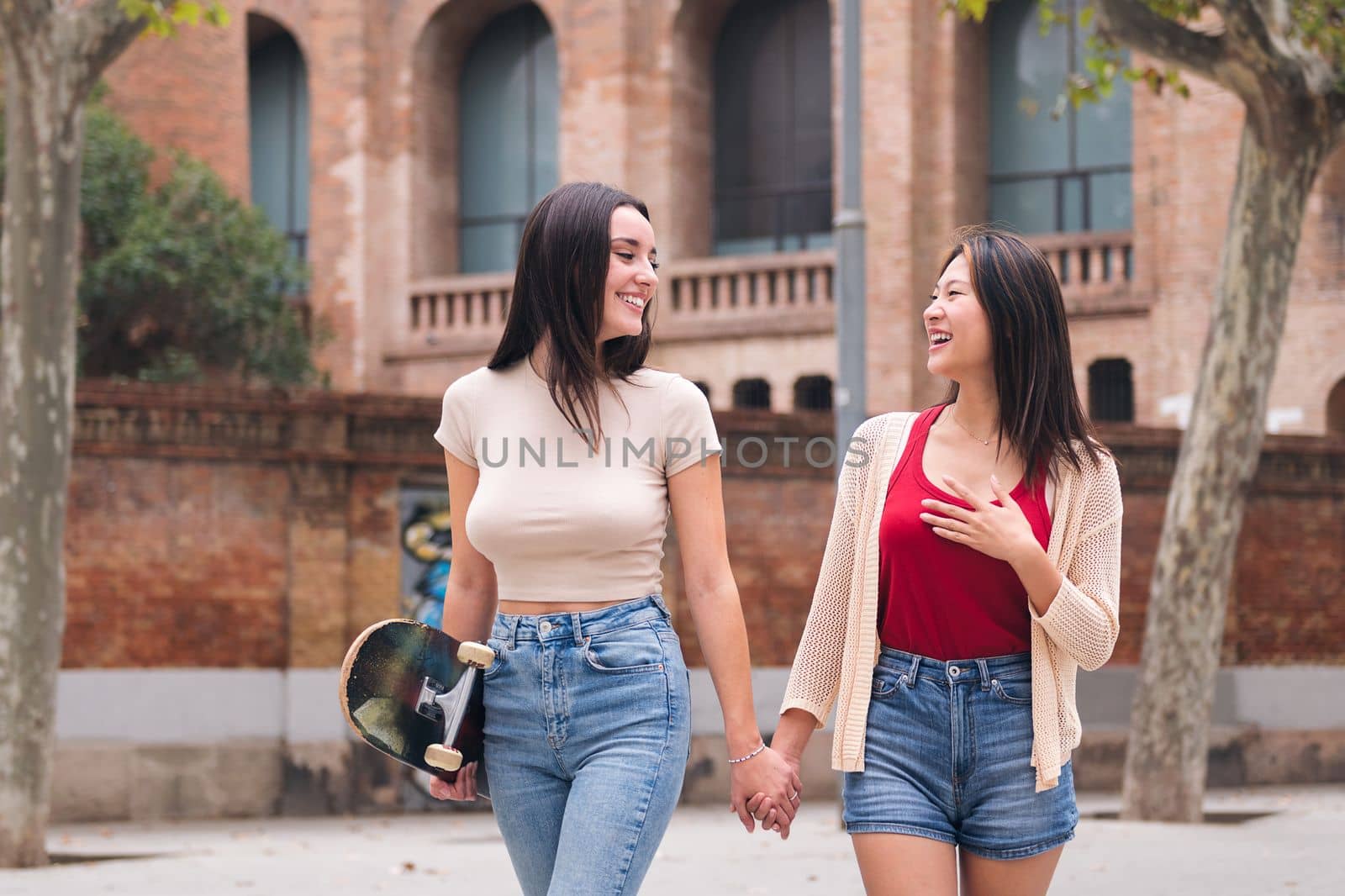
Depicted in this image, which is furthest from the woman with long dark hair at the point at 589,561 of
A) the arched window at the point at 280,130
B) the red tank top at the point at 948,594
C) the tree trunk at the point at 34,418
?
the arched window at the point at 280,130

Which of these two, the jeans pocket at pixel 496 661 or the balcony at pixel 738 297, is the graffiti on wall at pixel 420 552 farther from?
the jeans pocket at pixel 496 661

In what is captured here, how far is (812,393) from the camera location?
2250 centimetres

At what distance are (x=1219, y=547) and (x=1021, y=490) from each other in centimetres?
854

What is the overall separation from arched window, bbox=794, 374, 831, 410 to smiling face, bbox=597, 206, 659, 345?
18745mm

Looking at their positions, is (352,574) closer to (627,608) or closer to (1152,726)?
(1152,726)

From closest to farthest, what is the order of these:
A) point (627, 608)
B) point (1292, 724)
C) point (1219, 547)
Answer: point (627, 608) → point (1219, 547) → point (1292, 724)

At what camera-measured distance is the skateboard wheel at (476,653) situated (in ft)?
11.5

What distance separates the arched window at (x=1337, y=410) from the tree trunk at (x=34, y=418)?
14016mm

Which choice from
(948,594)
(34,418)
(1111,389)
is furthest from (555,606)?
(1111,389)

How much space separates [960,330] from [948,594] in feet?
1.88

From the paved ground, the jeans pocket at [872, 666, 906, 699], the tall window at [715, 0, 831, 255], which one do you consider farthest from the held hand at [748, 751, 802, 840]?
the tall window at [715, 0, 831, 255]

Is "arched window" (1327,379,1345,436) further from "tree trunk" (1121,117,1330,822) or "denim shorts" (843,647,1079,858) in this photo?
"denim shorts" (843,647,1079,858)

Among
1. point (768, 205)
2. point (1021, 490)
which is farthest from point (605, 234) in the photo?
point (768, 205)

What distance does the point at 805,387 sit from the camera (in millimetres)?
22500
